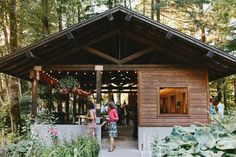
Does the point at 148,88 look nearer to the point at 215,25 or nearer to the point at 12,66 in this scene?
the point at 12,66

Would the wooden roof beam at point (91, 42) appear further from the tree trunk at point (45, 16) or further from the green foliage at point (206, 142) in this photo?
the green foliage at point (206, 142)

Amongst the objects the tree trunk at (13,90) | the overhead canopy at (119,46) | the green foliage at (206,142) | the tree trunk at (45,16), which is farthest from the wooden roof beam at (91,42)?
the green foliage at (206,142)

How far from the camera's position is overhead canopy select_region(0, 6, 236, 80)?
9609 mm

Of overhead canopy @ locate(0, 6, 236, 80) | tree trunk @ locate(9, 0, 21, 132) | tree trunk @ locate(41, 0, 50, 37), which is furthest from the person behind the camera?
tree trunk @ locate(41, 0, 50, 37)

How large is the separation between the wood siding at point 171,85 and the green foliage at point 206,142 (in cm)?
570

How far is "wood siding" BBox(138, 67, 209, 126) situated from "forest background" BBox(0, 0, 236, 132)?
15.0ft

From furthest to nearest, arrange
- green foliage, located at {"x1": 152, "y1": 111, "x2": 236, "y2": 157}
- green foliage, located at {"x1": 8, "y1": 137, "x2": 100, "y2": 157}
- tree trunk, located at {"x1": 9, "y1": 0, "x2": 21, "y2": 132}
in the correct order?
tree trunk, located at {"x1": 9, "y1": 0, "x2": 21, "y2": 132} → green foliage, located at {"x1": 8, "y1": 137, "x2": 100, "y2": 157} → green foliage, located at {"x1": 152, "y1": 111, "x2": 236, "y2": 157}

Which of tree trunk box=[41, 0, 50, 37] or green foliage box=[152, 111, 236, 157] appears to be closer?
green foliage box=[152, 111, 236, 157]

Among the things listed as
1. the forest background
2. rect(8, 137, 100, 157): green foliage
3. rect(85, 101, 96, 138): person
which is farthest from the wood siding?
the forest background

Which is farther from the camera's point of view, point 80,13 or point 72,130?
point 80,13

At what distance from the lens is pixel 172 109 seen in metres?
16.3

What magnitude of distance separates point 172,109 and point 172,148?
40.3 feet

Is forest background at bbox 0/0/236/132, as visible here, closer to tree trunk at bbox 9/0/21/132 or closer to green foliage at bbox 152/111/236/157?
tree trunk at bbox 9/0/21/132

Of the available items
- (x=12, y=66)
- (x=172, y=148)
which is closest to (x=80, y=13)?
(x=12, y=66)
